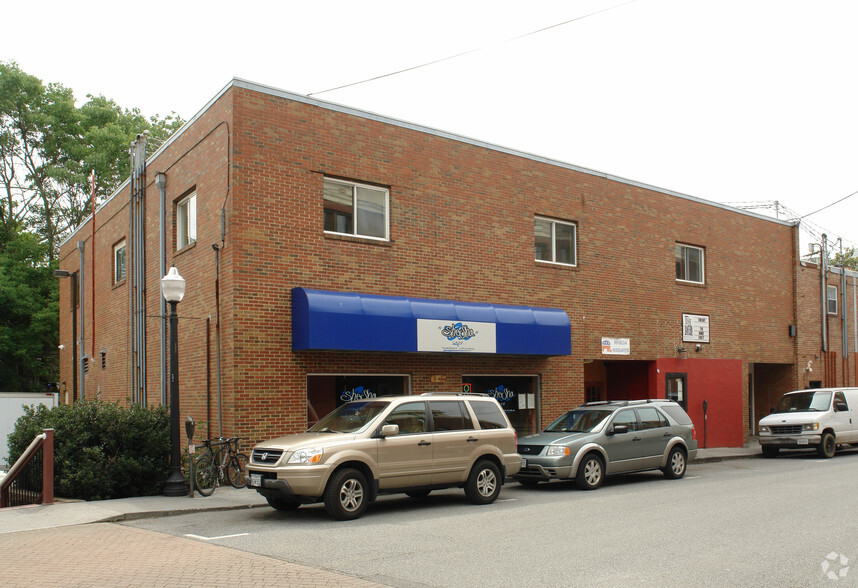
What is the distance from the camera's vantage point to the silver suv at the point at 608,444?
1402 centimetres

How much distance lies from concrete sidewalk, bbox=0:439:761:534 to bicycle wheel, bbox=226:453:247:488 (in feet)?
0.63

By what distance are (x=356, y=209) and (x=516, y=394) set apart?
5.96 metres

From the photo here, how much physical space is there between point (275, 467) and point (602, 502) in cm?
508

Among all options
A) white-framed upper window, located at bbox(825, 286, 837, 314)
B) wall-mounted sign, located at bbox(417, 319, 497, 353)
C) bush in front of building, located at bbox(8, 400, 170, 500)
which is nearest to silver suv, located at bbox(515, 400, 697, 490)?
wall-mounted sign, located at bbox(417, 319, 497, 353)

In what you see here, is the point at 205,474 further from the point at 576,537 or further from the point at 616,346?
the point at 616,346

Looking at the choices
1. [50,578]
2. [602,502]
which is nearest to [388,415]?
[602,502]

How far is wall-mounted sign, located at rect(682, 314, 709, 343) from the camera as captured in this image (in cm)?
2306

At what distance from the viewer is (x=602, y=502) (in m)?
12.3

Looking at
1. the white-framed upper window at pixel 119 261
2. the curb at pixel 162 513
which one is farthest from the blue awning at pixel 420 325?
the white-framed upper window at pixel 119 261

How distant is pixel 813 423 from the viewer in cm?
2088

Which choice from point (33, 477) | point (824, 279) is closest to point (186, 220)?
point (33, 477)

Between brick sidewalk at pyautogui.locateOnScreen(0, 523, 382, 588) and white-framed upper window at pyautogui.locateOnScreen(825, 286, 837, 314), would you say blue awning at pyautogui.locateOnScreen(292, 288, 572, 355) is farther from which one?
white-framed upper window at pyautogui.locateOnScreen(825, 286, 837, 314)

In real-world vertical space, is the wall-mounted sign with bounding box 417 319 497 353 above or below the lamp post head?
below

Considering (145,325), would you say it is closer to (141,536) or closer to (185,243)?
(185,243)
